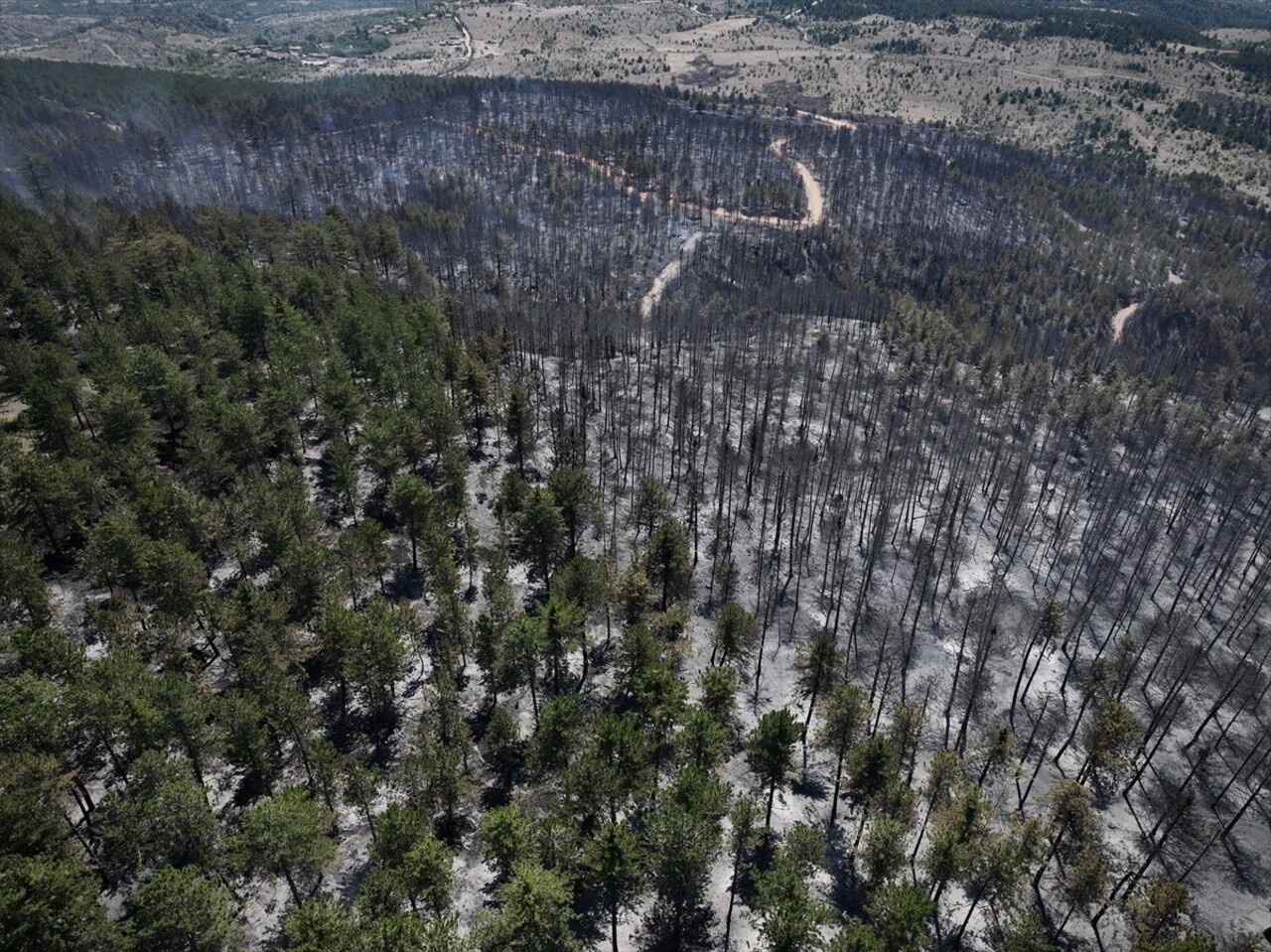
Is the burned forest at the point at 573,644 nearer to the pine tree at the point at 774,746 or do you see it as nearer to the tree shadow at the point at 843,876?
the tree shadow at the point at 843,876

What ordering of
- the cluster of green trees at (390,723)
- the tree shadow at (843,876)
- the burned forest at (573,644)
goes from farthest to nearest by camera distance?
the tree shadow at (843,876) < the burned forest at (573,644) < the cluster of green trees at (390,723)

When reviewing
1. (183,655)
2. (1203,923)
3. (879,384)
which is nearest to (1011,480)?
(879,384)

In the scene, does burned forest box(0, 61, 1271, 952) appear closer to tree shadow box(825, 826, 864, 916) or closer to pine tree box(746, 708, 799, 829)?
tree shadow box(825, 826, 864, 916)

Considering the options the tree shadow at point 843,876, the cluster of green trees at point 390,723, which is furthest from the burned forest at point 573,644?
the cluster of green trees at point 390,723

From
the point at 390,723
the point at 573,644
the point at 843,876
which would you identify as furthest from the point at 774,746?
the point at 390,723

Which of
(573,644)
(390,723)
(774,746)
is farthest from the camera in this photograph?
(573,644)

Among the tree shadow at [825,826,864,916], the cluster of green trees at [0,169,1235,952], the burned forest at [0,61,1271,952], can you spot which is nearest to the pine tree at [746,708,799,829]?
the cluster of green trees at [0,169,1235,952]

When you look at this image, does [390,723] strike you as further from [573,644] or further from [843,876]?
[843,876]

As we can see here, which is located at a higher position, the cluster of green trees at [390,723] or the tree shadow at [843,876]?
the cluster of green trees at [390,723]
